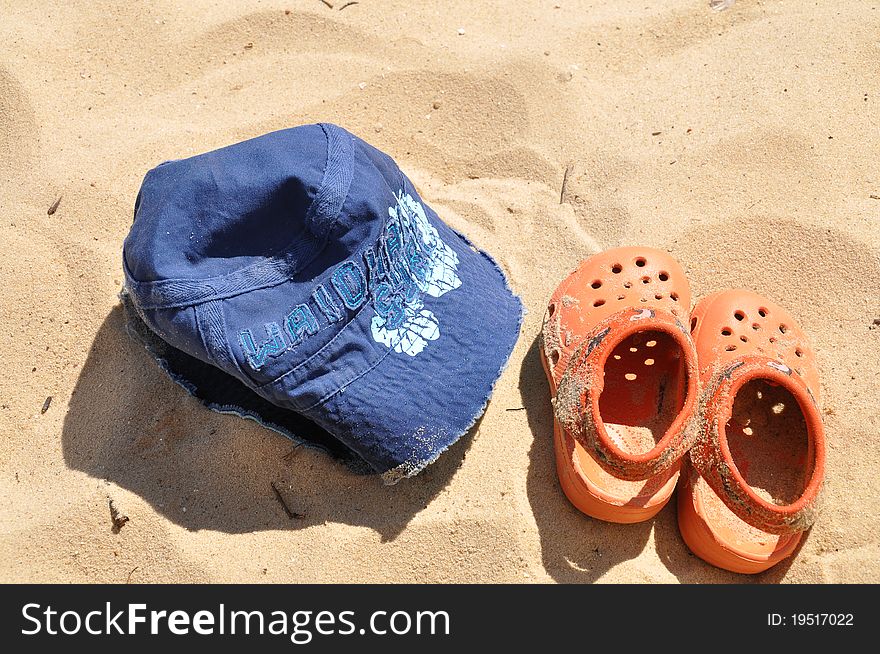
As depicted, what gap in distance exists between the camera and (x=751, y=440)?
180 cm

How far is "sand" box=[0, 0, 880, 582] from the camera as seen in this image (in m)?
1.74

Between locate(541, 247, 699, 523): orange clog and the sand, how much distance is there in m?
0.12

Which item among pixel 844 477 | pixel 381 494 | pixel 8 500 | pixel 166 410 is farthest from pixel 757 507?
pixel 8 500

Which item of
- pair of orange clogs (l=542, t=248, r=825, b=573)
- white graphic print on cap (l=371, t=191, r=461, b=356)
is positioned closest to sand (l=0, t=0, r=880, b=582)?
pair of orange clogs (l=542, t=248, r=825, b=573)

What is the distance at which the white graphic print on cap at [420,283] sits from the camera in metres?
1.69

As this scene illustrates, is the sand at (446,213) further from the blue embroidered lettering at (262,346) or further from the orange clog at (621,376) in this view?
the blue embroidered lettering at (262,346)

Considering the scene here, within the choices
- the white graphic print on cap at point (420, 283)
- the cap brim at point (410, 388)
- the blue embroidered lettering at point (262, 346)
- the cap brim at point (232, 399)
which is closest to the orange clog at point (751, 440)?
the cap brim at point (410, 388)

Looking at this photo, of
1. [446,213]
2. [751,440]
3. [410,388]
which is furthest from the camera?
[446,213]

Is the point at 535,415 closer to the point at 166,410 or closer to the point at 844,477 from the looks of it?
the point at 844,477

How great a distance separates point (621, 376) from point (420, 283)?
0.53m

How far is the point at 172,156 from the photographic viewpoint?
2.18 meters

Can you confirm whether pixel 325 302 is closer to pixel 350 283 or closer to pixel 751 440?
pixel 350 283

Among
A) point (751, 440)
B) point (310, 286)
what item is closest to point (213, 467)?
point (310, 286)

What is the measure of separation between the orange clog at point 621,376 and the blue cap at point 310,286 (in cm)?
26
